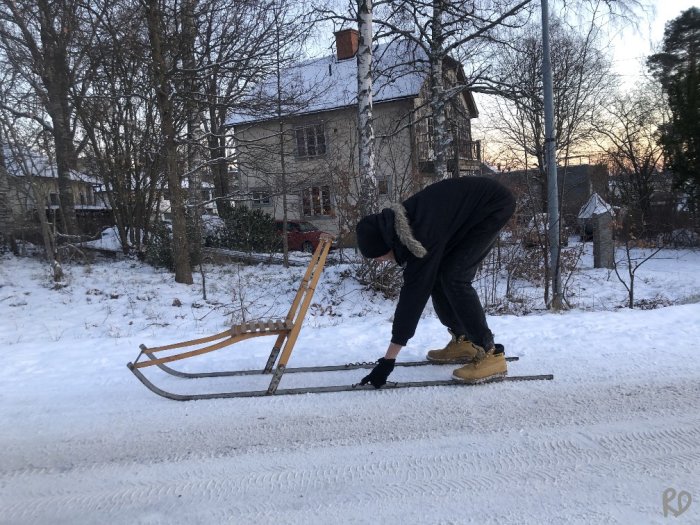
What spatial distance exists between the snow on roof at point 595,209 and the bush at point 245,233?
9.69m

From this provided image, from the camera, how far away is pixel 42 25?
36.4 ft

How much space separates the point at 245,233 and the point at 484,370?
13.4 m

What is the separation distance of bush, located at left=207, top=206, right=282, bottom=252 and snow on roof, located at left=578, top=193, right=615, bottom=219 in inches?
381

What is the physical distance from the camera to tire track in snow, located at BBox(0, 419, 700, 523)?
243 centimetres

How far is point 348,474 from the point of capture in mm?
2611

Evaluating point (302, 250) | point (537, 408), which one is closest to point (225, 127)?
point (302, 250)

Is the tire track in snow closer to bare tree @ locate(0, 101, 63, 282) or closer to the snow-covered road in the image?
the snow-covered road

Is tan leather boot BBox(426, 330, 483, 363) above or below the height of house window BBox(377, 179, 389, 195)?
below

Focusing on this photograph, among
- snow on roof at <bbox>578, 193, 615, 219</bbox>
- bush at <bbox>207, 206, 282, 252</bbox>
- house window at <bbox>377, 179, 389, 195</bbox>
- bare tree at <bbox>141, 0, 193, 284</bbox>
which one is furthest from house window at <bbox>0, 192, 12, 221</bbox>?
snow on roof at <bbox>578, 193, 615, 219</bbox>

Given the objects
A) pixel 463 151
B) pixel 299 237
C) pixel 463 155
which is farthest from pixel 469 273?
pixel 299 237

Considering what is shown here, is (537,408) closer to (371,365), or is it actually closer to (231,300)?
(371,365)

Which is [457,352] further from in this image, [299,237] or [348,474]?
[299,237]

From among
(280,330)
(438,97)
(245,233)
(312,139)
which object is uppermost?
(312,139)

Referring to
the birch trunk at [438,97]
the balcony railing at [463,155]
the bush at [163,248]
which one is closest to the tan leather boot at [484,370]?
the birch trunk at [438,97]
